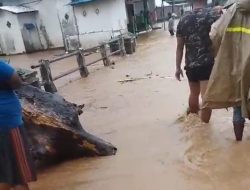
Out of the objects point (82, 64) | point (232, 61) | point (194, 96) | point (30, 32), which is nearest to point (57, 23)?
point (30, 32)

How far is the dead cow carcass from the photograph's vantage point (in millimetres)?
4449

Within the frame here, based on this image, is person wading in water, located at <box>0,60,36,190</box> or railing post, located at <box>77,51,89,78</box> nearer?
person wading in water, located at <box>0,60,36,190</box>

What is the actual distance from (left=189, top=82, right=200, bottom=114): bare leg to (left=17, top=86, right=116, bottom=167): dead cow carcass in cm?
137

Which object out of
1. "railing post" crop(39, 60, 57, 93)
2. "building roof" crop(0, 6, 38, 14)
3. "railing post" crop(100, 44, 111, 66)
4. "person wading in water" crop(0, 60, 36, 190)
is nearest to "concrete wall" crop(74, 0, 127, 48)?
"building roof" crop(0, 6, 38, 14)

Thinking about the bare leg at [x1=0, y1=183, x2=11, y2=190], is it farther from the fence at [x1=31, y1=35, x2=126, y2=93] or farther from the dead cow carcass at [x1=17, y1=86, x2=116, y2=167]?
the fence at [x1=31, y1=35, x2=126, y2=93]

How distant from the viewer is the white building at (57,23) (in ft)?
72.4

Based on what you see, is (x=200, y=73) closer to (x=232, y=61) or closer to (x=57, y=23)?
(x=232, y=61)

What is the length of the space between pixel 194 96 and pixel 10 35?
71.1ft

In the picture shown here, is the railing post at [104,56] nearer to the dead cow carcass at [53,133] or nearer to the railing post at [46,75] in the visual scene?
the railing post at [46,75]

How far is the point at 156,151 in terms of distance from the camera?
479cm

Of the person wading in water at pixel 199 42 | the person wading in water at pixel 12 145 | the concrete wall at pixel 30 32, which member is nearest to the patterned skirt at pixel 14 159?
the person wading in water at pixel 12 145

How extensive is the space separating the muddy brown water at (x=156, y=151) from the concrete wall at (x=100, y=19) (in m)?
13.8

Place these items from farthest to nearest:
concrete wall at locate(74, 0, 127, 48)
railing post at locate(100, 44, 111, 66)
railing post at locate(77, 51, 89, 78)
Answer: concrete wall at locate(74, 0, 127, 48)
railing post at locate(100, 44, 111, 66)
railing post at locate(77, 51, 89, 78)

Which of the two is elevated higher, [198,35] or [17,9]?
[198,35]
